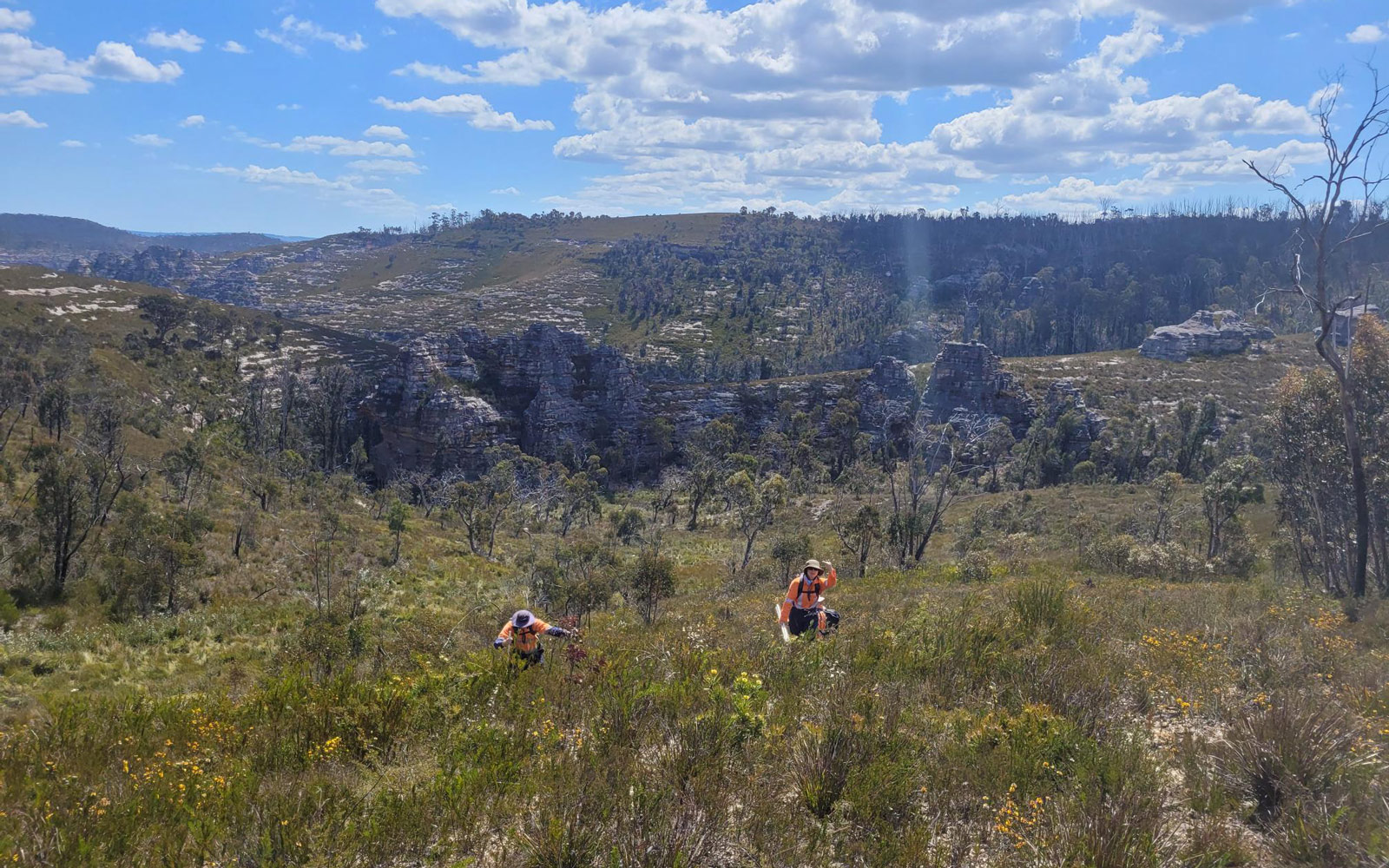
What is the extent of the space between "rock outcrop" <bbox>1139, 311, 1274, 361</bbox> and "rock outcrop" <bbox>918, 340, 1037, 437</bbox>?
29085 mm

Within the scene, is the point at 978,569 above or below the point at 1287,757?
below

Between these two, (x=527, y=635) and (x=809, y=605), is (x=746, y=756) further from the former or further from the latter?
(x=809, y=605)

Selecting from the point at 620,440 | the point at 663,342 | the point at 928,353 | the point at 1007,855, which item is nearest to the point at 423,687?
the point at 1007,855

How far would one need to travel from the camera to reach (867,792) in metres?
4.12

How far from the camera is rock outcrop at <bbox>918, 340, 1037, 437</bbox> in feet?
274

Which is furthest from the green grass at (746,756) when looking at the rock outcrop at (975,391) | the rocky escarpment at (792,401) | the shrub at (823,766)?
the rock outcrop at (975,391)

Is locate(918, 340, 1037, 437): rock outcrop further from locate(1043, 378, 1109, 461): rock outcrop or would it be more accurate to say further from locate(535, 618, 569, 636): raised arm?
locate(535, 618, 569, 636): raised arm

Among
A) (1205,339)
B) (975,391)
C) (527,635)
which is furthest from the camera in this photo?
(1205,339)

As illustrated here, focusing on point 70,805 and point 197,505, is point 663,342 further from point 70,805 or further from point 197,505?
point 70,805

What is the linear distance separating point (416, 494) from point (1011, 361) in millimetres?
77525

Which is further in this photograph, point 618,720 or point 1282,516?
point 1282,516

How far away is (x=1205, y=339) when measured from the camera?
9812cm

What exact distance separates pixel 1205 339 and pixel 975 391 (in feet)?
132

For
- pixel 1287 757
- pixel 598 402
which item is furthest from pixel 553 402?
pixel 1287 757
